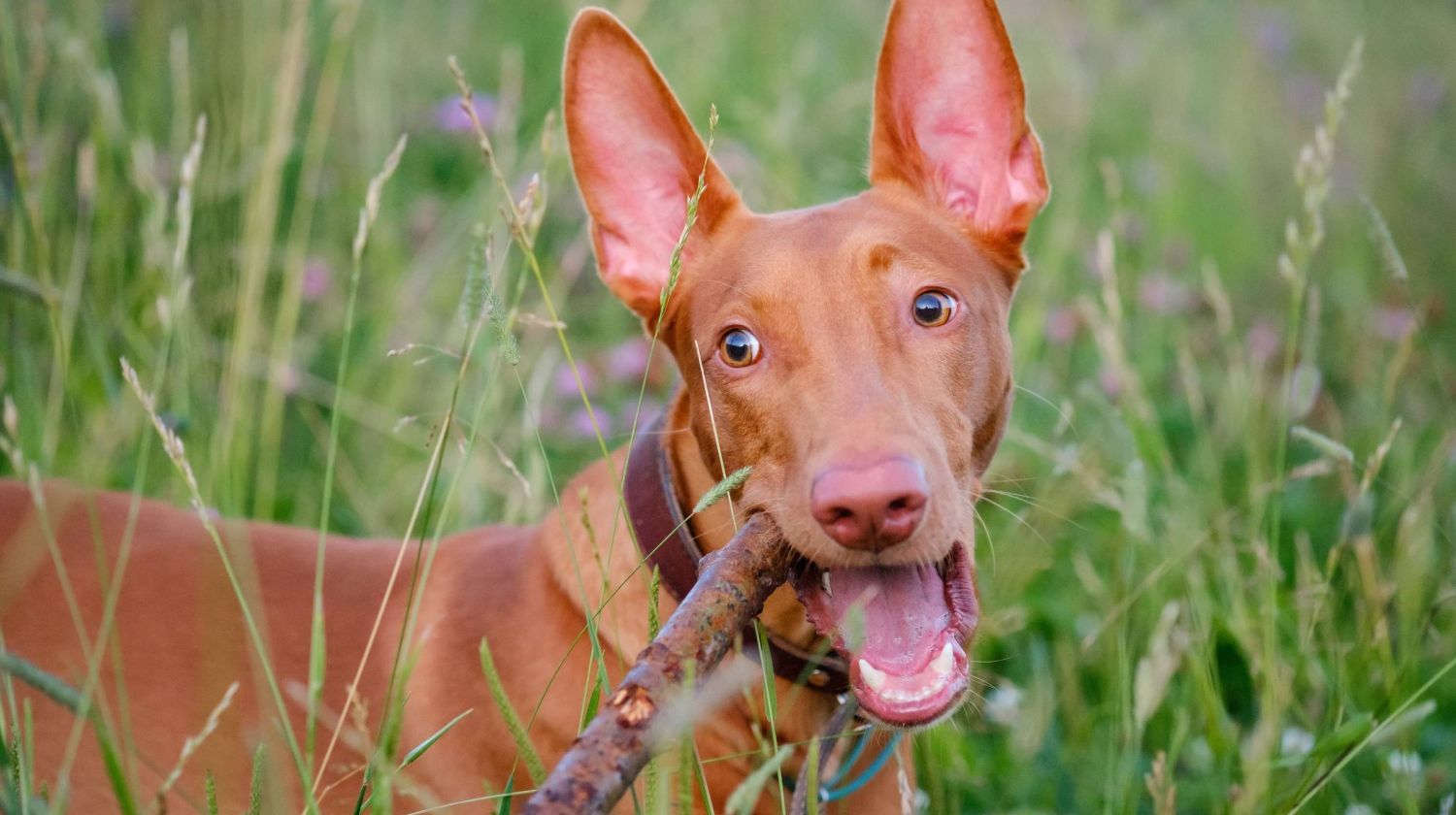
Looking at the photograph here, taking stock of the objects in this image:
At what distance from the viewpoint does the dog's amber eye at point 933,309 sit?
8.09 feet

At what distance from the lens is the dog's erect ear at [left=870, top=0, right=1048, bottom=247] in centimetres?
268

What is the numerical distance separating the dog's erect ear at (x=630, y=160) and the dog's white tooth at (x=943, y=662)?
41.8 inches

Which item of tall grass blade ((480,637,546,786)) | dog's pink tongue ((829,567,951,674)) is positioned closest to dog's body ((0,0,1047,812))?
dog's pink tongue ((829,567,951,674))

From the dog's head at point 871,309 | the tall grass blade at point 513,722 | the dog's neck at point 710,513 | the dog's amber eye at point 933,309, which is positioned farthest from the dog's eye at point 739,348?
the tall grass blade at point 513,722

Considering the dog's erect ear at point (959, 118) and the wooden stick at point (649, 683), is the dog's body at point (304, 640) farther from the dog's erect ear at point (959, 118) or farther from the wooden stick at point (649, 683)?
the dog's erect ear at point (959, 118)

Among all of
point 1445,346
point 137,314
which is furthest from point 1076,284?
point 137,314

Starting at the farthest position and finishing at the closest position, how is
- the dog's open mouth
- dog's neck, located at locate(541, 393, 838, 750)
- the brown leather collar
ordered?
dog's neck, located at locate(541, 393, 838, 750), the brown leather collar, the dog's open mouth

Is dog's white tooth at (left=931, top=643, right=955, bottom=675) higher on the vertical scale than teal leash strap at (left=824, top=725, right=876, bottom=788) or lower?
higher

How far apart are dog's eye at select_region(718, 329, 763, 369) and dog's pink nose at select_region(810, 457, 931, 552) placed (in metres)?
0.50

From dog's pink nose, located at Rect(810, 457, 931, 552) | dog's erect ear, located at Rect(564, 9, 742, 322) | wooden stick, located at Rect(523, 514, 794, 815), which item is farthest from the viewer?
dog's erect ear, located at Rect(564, 9, 742, 322)

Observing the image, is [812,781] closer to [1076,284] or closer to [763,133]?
[763,133]

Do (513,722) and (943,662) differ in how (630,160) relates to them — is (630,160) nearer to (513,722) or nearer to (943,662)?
(943,662)

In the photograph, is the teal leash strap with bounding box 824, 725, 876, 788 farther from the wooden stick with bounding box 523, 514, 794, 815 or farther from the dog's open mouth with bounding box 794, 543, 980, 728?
the wooden stick with bounding box 523, 514, 794, 815

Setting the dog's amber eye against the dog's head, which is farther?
the dog's amber eye
